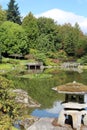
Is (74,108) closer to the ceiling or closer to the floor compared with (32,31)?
closer to the floor

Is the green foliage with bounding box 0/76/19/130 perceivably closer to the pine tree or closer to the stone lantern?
the stone lantern

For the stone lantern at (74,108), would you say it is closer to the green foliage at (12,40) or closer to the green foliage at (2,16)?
the green foliage at (12,40)

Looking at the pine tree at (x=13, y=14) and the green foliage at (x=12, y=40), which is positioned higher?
the pine tree at (x=13, y=14)

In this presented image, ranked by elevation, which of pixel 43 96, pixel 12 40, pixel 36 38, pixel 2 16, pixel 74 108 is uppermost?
pixel 2 16

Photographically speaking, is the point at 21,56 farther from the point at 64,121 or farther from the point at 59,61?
the point at 64,121

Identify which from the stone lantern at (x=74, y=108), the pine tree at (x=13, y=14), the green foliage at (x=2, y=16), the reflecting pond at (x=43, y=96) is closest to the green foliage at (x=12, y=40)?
the green foliage at (x=2, y=16)

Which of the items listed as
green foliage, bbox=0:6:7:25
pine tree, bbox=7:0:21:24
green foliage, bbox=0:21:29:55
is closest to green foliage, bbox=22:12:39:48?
green foliage, bbox=0:21:29:55

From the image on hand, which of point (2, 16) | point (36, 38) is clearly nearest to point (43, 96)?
point (36, 38)

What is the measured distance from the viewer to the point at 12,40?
3216 inches

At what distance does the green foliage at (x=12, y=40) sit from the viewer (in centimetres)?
8106

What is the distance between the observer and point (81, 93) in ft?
72.8

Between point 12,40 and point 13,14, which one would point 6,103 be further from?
point 13,14

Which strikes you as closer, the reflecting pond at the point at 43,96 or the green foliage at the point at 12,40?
the reflecting pond at the point at 43,96

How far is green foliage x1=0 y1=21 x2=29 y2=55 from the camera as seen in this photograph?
81062mm
